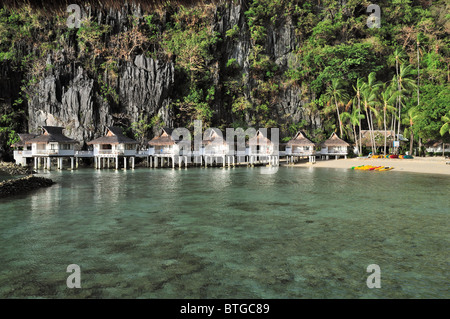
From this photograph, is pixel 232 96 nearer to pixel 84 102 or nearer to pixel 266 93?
pixel 266 93

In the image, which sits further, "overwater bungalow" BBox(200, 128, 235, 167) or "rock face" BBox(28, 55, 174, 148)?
"rock face" BBox(28, 55, 174, 148)

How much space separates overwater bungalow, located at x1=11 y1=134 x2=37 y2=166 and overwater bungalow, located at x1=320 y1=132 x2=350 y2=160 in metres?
36.8

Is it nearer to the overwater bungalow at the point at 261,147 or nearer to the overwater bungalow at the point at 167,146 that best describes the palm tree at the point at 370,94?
the overwater bungalow at the point at 261,147

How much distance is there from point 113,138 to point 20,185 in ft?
65.3

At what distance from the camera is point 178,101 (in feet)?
147

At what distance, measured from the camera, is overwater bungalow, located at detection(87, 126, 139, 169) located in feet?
127

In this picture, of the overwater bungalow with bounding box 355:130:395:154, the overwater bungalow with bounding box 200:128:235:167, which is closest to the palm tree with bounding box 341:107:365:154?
the overwater bungalow with bounding box 355:130:395:154

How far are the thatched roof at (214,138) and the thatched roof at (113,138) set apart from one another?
8516 millimetres
